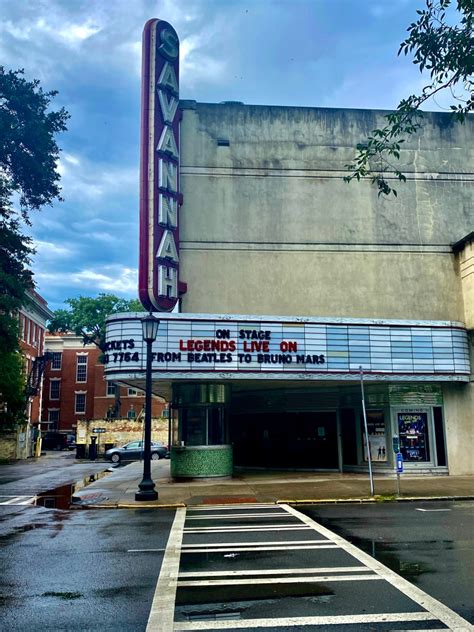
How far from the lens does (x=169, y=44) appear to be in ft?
74.7

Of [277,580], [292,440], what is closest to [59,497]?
[292,440]

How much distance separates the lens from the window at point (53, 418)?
7506cm

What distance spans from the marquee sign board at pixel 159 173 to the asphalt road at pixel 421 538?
9.97 meters

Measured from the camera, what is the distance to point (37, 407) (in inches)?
2517

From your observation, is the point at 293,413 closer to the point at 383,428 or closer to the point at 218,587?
the point at 383,428

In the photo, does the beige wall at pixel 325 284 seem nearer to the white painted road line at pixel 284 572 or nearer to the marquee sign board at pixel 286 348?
the marquee sign board at pixel 286 348

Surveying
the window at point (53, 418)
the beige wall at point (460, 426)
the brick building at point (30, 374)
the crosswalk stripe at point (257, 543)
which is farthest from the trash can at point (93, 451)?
the crosswalk stripe at point (257, 543)

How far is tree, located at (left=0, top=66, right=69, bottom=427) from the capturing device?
31625mm

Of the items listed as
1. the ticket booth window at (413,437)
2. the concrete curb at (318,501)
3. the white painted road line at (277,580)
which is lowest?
the white painted road line at (277,580)

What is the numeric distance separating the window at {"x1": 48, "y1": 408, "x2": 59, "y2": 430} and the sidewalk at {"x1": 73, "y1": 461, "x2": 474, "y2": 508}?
55.6m

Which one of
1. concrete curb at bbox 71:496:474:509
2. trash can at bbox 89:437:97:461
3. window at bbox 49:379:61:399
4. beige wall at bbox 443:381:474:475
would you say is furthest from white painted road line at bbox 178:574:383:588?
window at bbox 49:379:61:399

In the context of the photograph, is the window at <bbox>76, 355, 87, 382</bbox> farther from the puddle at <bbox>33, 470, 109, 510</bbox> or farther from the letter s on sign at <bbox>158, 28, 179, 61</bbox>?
the letter s on sign at <bbox>158, 28, 179, 61</bbox>

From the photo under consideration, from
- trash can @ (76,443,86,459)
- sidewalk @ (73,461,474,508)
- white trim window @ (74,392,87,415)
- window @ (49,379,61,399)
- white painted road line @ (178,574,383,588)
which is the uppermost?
window @ (49,379,61,399)

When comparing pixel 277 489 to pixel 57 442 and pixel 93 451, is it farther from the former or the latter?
pixel 57 442
